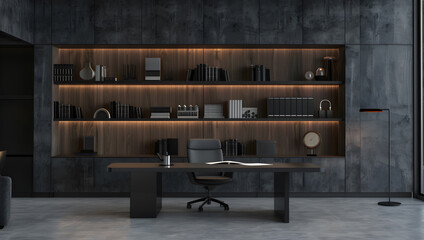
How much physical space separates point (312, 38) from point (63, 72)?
4.18 meters

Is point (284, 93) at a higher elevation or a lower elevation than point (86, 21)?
lower

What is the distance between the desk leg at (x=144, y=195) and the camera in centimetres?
595

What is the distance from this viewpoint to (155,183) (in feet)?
19.6

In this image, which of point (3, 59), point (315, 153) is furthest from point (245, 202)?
point (3, 59)

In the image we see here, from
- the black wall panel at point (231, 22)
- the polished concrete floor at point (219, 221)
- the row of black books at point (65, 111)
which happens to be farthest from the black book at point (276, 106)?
the row of black books at point (65, 111)

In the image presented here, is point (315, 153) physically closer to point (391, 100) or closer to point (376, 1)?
point (391, 100)

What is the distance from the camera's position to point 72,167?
7664 mm

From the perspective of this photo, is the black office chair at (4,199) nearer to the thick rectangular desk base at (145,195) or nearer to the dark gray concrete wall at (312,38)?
the thick rectangular desk base at (145,195)

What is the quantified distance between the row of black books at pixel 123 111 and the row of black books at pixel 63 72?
0.84 m

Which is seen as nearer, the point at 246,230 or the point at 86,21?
the point at 246,230

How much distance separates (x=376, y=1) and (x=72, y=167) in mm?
5673

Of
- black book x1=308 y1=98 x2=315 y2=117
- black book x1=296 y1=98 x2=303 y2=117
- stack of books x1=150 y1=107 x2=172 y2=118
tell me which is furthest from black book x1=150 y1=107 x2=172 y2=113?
black book x1=308 y1=98 x2=315 y2=117

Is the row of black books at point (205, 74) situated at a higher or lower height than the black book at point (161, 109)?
higher

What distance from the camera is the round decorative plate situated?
7859 millimetres
